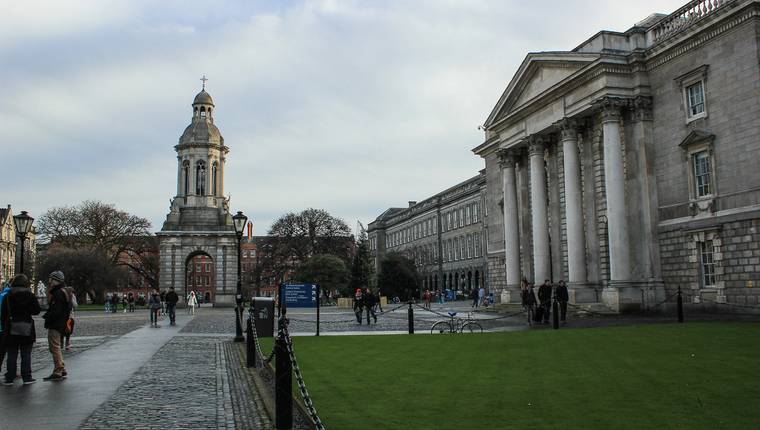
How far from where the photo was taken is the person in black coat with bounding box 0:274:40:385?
11.7 metres

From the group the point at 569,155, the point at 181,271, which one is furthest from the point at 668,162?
the point at 181,271

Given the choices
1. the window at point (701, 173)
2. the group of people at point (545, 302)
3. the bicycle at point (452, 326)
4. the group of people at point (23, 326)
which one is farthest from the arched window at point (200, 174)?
the group of people at point (23, 326)

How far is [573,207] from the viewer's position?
34219 mm

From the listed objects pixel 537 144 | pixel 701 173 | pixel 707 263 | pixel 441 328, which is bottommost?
pixel 441 328

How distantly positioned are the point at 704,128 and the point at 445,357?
64.4 ft

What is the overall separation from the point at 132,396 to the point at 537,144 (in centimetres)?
3138

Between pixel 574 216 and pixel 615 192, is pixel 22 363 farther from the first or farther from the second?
pixel 574 216

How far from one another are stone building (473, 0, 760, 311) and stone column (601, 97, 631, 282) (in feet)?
0.15

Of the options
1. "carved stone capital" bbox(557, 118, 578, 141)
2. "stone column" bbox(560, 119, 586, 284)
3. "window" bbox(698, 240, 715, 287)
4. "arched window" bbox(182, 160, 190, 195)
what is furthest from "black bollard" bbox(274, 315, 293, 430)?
"arched window" bbox(182, 160, 190, 195)

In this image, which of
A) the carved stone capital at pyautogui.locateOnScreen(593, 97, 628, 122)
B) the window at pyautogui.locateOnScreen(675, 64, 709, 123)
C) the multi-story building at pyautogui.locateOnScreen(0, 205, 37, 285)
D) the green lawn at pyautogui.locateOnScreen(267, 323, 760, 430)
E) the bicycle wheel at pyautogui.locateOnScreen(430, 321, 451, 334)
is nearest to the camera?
the green lawn at pyautogui.locateOnScreen(267, 323, 760, 430)

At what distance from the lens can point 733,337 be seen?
54.0 ft

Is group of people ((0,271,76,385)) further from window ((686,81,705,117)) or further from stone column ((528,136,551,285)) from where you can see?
stone column ((528,136,551,285))

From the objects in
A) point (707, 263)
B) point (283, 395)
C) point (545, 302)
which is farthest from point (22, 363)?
point (707, 263)

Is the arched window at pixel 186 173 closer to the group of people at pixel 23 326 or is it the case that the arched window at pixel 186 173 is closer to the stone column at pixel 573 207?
the stone column at pixel 573 207
